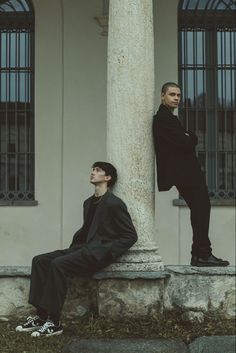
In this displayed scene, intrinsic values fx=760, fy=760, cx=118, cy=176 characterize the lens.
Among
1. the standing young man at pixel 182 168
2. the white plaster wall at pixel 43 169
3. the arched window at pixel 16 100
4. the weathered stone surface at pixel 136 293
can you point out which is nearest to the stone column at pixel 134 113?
the standing young man at pixel 182 168

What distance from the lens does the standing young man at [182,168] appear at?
23.0 feet

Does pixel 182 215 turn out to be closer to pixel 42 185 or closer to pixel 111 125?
pixel 42 185

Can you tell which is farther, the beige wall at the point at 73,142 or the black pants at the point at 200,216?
the beige wall at the point at 73,142

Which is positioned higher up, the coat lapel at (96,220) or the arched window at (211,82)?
the arched window at (211,82)

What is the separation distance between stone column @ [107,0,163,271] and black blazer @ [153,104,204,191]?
0.16 meters

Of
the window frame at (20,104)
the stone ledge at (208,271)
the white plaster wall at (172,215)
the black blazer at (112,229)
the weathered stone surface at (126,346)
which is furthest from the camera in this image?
the window frame at (20,104)

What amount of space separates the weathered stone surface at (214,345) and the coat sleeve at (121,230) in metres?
1.07

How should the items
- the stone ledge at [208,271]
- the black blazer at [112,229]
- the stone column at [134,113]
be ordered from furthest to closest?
the stone column at [134,113]
the stone ledge at [208,271]
the black blazer at [112,229]

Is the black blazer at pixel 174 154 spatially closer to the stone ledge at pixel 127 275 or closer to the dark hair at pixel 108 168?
the dark hair at pixel 108 168

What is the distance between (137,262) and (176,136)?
3.97 feet

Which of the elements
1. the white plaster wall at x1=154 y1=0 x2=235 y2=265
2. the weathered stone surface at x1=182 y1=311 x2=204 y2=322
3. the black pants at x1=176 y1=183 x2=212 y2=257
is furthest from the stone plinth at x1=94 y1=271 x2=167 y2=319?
the white plaster wall at x1=154 y1=0 x2=235 y2=265

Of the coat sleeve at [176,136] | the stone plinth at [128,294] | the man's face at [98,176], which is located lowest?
the stone plinth at [128,294]

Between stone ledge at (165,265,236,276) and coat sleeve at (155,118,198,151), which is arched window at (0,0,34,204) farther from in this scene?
stone ledge at (165,265,236,276)

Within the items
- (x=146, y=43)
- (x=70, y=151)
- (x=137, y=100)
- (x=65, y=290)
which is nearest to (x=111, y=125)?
(x=137, y=100)
